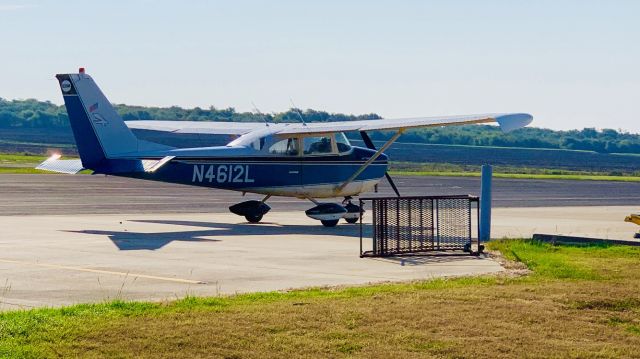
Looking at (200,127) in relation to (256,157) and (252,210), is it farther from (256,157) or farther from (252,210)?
(256,157)

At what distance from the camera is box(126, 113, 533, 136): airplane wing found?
23.7 m

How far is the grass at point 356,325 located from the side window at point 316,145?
554 inches

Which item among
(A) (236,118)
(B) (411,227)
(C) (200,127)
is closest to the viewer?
(B) (411,227)

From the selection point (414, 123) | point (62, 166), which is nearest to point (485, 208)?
point (414, 123)

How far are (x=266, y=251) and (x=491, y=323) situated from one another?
902 cm

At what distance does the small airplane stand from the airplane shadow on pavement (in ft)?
2.23

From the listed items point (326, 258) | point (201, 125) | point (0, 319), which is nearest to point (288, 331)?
point (0, 319)

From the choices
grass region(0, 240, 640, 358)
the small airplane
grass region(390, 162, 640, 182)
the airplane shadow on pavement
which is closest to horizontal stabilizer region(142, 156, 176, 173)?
the small airplane

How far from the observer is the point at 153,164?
1000 inches

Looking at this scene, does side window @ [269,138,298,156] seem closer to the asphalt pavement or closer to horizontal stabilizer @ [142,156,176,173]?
horizontal stabilizer @ [142,156,176,173]

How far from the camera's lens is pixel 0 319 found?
440 inches

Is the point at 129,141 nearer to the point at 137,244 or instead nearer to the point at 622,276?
the point at 137,244

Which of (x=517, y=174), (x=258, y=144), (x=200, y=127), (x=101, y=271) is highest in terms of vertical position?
(x=200, y=127)

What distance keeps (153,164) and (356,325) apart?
48.2 ft
